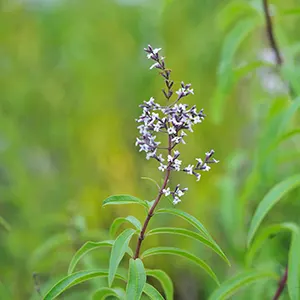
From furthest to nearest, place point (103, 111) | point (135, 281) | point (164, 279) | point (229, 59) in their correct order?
point (103, 111)
point (229, 59)
point (164, 279)
point (135, 281)

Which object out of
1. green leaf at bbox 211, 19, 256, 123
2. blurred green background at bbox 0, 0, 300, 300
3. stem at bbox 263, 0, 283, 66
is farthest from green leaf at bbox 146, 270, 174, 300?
blurred green background at bbox 0, 0, 300, 300

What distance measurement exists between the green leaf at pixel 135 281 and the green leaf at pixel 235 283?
165 mm

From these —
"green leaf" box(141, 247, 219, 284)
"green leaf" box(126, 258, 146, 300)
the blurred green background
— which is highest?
the blurred green background

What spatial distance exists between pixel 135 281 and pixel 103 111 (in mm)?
1213

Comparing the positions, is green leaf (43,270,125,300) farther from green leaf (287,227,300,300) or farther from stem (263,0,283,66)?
stem (263,0,283,66)

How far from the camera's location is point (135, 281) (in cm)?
57

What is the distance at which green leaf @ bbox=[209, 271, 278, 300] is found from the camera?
73 centimetres

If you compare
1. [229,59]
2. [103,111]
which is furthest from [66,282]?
[103,111]

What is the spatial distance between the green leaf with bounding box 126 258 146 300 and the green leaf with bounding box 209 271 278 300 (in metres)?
0.17

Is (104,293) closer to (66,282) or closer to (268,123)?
(66,282)

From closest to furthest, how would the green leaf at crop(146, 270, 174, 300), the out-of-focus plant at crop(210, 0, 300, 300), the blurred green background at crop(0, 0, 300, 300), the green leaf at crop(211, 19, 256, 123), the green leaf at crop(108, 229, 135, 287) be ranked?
1. the green leaf at crop(108, 229, 135, 287)
2. the green leaf at crop(146, 270, 174, 300)
3. the out-of-focus plant at crop(210, 0, 300, 300)
4. the green leaf at crop(211, 19, 256, 123)
5. the blurred green background at crop(0, 0, 300, 300)

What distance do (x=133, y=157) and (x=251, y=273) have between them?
94 cm

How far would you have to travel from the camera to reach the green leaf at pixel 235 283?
73 centimetres

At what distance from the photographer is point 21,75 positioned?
1.77 metres
